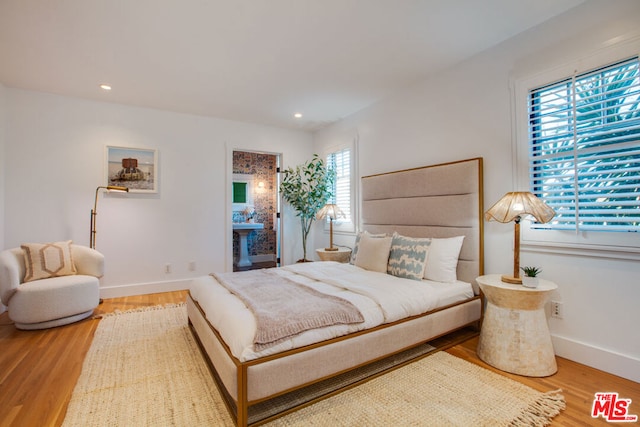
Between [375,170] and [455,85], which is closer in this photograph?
[455,85]

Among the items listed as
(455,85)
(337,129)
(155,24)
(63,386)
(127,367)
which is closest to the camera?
(63,386)

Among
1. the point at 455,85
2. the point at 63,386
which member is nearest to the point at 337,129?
the point at 455,85

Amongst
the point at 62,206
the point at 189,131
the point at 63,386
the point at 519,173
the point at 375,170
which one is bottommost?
the point at 63,386

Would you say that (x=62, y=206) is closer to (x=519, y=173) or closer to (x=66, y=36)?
(x=66, y=36)

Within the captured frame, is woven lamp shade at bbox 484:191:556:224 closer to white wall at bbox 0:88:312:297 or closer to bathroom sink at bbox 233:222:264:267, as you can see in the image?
white wall at bbox 0:88:312:297

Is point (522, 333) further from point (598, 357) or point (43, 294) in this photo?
point (43, 294)

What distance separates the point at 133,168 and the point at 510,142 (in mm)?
4651

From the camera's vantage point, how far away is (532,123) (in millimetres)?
2516

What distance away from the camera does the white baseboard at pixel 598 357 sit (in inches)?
78.7

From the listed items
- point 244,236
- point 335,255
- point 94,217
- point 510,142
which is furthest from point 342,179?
point 94,217

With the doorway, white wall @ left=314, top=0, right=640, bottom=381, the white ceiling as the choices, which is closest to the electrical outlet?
white wall @ left=314, top=0, right=640, bottom=381

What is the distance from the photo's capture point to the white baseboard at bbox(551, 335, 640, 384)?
2.00m

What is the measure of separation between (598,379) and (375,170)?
298 cm

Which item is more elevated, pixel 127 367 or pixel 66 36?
pixel 66 36
